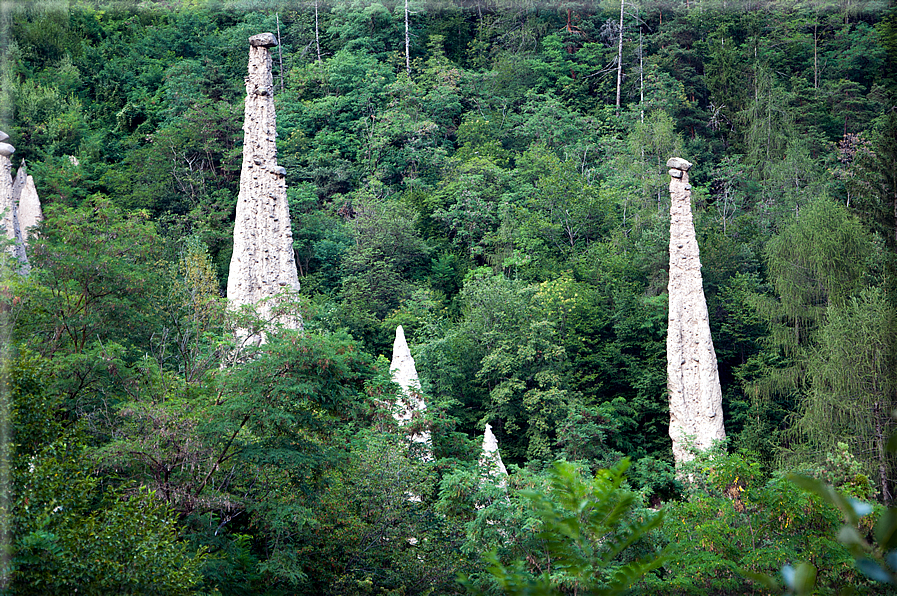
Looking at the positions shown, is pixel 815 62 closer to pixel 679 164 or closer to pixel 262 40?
pixel 679 164

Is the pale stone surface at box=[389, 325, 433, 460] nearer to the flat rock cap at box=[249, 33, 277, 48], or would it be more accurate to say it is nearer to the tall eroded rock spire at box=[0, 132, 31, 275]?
the flat rock cap at box=[249, 33, 277, 48]

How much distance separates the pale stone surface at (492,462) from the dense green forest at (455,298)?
17.2 inches

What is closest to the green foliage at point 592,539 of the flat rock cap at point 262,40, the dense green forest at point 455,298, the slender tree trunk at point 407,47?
the dense green forest at point 455,298

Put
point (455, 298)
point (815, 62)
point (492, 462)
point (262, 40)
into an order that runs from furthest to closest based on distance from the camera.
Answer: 1. point (815, 62)
2. point (455, 298)
3. point (262, 40)
4. point (492, 462)

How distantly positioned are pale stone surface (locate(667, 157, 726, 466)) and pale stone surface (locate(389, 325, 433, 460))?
6.83 metres

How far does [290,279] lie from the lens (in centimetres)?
1858

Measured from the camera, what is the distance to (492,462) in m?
16.4

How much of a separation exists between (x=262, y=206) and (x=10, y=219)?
4903 mm

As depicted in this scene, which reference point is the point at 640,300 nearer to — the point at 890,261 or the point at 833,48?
the point at 890,261

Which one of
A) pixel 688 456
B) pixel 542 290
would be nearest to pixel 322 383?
pixel 688 456

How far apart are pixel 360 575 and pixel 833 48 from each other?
37400 millimetres

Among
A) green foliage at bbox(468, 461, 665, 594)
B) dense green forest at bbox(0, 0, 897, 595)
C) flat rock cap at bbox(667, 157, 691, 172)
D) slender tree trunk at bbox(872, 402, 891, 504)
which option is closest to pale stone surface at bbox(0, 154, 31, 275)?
dense green forest at bbox(0, 0, 897, 595)

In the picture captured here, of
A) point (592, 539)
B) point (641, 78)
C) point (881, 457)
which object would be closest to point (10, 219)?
point (592, 539)

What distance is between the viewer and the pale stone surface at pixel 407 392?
17047 mm
